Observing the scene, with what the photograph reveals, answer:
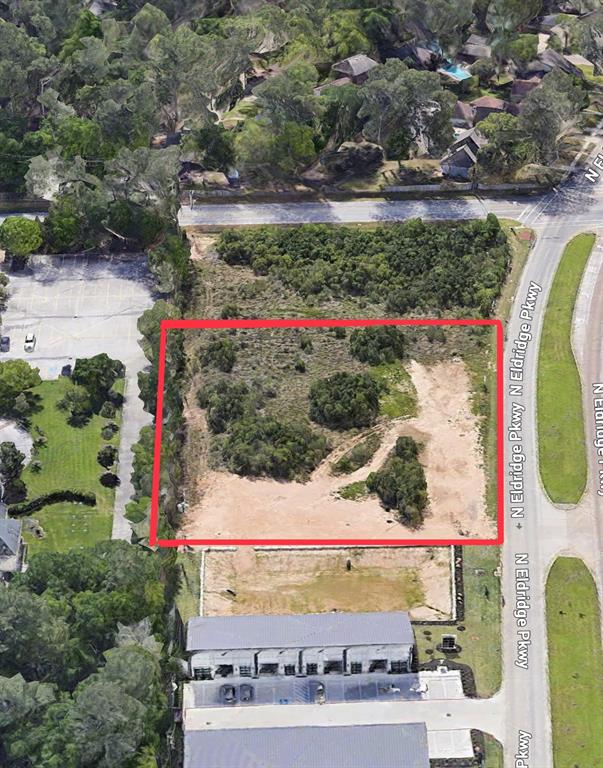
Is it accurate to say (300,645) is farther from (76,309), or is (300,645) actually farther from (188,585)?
(76,309)

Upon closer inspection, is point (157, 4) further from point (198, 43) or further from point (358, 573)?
point (358, 573)

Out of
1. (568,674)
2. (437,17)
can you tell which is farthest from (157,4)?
(568,674)

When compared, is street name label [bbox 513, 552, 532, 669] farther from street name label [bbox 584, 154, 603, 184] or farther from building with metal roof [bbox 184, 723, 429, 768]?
street name label [bbox 584, 154, 603, 184]

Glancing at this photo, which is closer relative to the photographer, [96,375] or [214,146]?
[96,375]

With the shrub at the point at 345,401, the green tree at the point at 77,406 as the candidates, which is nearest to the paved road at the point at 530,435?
the shrub at the point at 345,401

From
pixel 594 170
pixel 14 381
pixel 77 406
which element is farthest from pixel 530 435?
pixel 594 170
